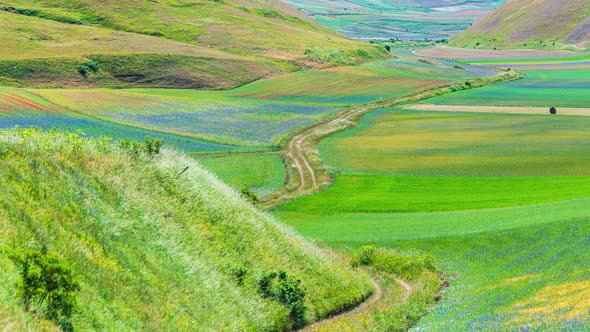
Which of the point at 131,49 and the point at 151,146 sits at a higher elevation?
the point at 151,146

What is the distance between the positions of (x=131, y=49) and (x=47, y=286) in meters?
141

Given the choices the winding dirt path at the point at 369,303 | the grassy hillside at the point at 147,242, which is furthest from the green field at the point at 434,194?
the grassy hillside at the point at 147,242

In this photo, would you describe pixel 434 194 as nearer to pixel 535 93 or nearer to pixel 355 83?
pixel 535 93

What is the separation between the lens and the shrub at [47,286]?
18.9 meters

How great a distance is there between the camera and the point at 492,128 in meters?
98.3

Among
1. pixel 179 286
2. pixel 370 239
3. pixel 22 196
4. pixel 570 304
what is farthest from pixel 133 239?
pixel 370 239

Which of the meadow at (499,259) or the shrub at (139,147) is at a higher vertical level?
the shrub at (139,147)

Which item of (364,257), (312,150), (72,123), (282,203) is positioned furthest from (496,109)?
(364,257)

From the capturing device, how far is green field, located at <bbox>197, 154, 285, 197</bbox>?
228 ft

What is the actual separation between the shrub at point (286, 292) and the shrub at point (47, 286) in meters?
13.0

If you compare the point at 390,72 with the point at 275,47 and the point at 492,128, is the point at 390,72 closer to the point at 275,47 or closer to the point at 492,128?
the point at 275,47

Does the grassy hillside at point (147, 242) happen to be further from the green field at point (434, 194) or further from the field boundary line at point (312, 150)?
the field boundary line at point (312, 150)

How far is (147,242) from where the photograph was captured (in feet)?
99.6

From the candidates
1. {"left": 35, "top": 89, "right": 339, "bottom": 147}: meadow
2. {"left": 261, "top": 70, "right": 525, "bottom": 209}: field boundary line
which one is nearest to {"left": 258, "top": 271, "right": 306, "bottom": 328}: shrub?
{"left": 261, "top": 70, "right": 525, "bottom": 209}: field boundary line
